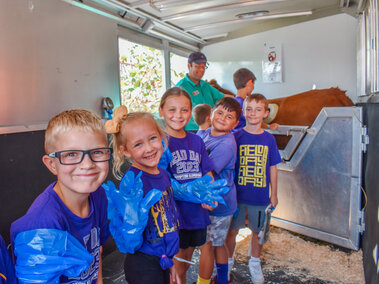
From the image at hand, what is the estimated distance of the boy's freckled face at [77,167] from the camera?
33.1 inches

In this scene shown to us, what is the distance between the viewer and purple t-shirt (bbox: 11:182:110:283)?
0.76m

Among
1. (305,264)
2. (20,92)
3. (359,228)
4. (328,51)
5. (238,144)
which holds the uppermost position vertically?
(328,51)

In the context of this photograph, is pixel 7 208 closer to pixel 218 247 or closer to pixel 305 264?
pixel 218 247

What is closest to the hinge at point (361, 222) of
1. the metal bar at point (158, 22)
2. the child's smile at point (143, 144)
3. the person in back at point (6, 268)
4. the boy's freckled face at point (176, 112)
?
the boy's freckled face at point (176, 112)

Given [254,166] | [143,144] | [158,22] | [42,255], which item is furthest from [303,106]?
[42,255]

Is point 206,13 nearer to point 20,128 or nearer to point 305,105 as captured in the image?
point 305,105

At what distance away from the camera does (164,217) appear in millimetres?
1133

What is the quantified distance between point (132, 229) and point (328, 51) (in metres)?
3.21

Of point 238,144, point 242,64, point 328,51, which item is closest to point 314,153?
point 238,144

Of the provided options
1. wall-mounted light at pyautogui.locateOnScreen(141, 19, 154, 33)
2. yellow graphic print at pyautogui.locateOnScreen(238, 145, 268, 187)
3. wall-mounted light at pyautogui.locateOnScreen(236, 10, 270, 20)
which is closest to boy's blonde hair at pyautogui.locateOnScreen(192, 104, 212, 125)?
yellow graphic print at pyautogui.locateOnScreen(238, 145, 268, 187)

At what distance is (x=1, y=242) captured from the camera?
0.72 meters

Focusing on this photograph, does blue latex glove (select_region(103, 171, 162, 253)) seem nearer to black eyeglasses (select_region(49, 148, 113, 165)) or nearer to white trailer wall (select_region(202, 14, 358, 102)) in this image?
black eyeglasses (select_region(49, 148, 113, 165))

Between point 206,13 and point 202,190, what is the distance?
2319 mm

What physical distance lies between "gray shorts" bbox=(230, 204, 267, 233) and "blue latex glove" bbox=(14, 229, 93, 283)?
4.13 ft
